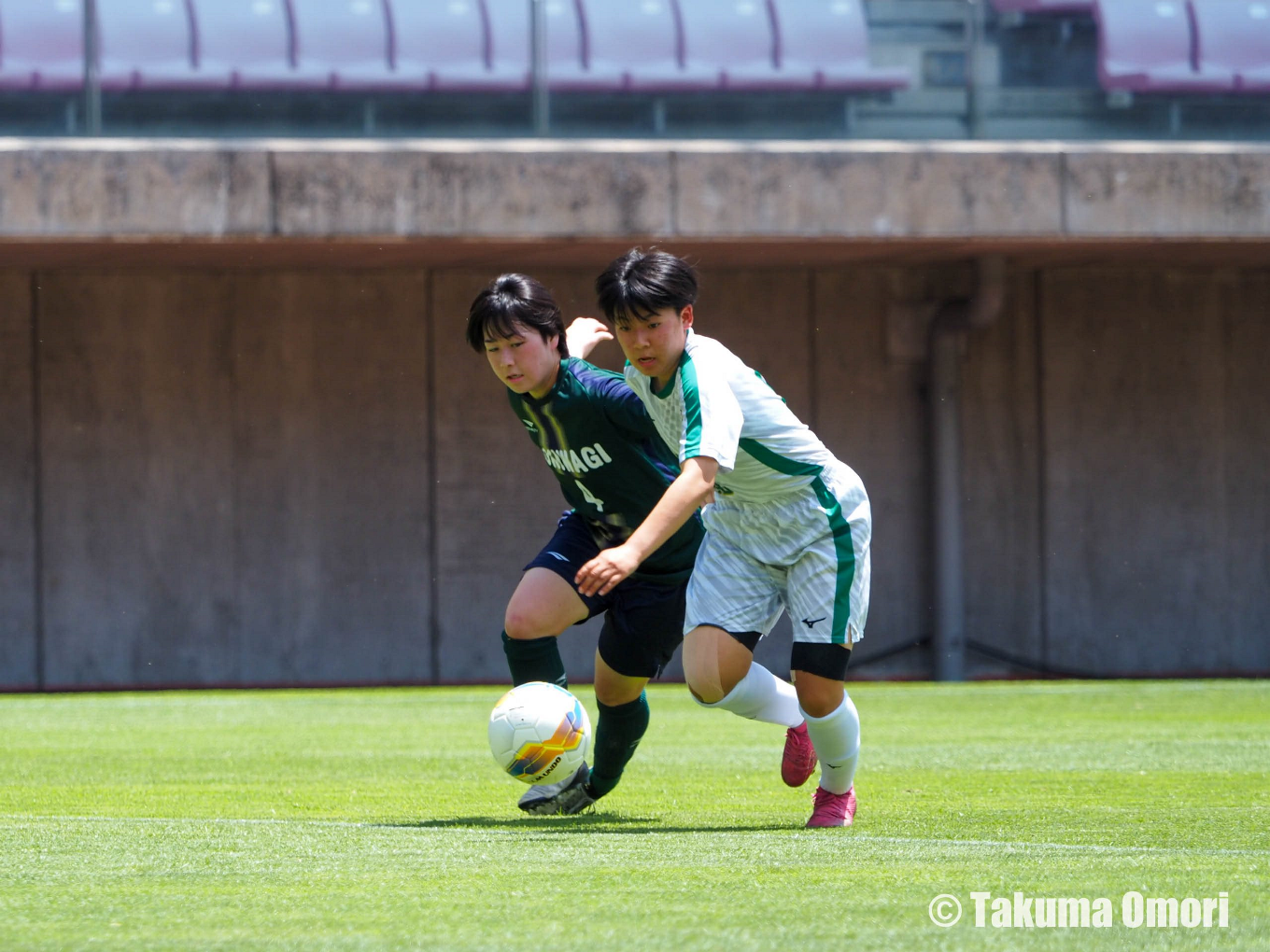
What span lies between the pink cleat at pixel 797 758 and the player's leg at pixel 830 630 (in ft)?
1.82

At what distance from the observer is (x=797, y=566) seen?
509cm

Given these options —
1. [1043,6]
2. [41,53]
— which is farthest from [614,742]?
[1043,6]

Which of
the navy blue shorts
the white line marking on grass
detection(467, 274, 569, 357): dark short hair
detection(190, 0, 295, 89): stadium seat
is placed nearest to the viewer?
the white line marking on grass

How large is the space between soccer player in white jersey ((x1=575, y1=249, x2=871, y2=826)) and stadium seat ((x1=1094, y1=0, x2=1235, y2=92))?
933 cm

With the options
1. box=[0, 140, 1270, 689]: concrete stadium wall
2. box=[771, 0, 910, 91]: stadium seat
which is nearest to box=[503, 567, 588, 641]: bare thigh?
box=[0, 140, 1270, 689]: concrete stadium wall

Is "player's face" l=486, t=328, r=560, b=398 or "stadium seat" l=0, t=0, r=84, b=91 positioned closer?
"player's face" l=486, t=328, r=560, b=398

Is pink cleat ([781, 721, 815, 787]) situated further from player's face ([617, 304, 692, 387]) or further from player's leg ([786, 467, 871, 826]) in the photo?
player's face ([617, 304, 692, 387])

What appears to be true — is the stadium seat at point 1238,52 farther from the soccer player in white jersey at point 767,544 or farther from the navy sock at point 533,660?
the navy sock at point 533,660

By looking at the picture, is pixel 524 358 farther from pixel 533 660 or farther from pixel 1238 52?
pixel 1238 52

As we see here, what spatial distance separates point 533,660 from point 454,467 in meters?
9.99

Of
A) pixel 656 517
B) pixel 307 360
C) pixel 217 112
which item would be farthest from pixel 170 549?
pixel 656 517

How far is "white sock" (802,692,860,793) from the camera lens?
16.5 feet

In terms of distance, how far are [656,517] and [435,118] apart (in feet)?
29.4

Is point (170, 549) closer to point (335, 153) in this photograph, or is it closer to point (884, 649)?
point (335, 153)
